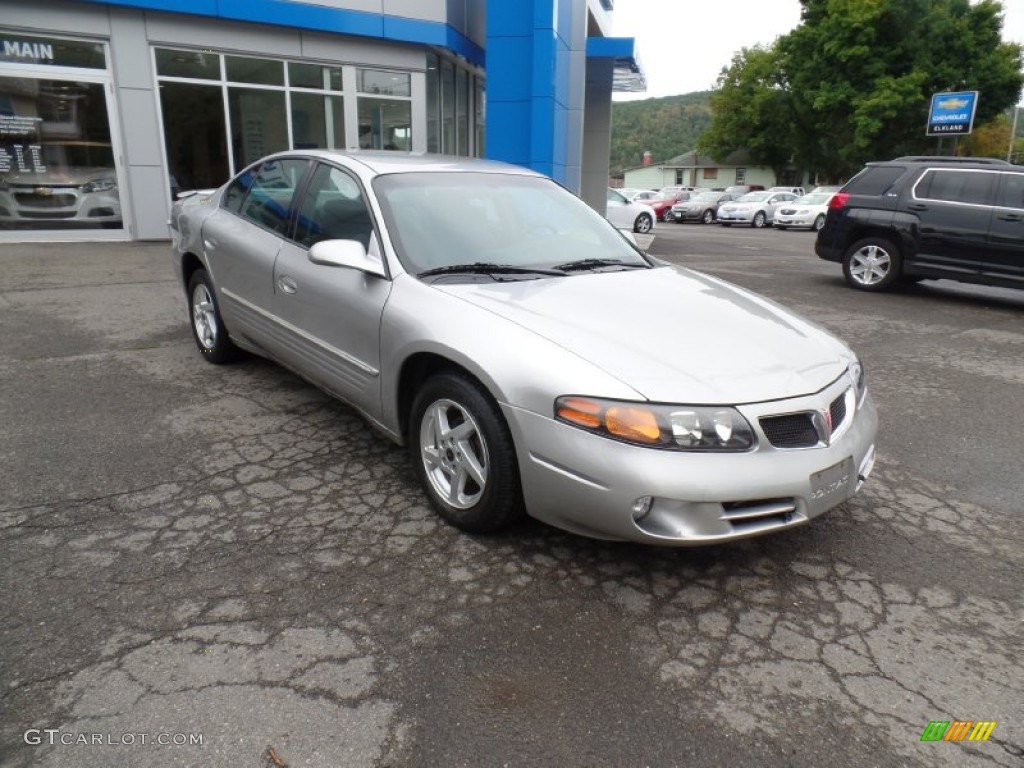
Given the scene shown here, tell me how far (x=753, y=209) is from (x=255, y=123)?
22.0 metres

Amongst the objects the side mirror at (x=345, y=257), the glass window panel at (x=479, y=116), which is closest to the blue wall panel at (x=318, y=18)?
the glass window panel at (x=479, y=116)

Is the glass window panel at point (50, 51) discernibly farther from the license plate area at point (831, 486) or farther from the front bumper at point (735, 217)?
the front bumper at point (735, 217)

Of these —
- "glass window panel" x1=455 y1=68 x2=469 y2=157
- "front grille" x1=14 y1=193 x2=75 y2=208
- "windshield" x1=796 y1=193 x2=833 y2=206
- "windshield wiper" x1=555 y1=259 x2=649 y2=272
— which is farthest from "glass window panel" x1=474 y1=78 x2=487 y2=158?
"windshield wiper" x1=555 y1=259 x2=649 y2=272


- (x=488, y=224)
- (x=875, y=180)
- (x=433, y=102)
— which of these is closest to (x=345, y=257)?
(x=488, y=224)

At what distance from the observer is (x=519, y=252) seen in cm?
368

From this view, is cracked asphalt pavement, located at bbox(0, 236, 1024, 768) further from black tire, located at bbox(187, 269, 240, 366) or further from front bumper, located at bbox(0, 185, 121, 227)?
front bumper, located at bbox(0, 185, 121, 227)

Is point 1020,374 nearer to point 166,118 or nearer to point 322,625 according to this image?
point 322,625

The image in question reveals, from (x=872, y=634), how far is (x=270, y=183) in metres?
4.07

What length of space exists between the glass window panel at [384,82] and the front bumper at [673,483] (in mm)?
13593

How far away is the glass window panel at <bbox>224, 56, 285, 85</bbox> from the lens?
43.2ft

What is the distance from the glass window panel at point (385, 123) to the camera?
14734 mm

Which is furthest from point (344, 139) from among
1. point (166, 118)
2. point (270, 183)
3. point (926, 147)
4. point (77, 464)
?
point (926, 147)

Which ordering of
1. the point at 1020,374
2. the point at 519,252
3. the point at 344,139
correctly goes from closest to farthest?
the point at 519,252, the point at 1020,374, the point at 344,139

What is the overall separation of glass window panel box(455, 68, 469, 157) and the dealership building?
8.45ft
